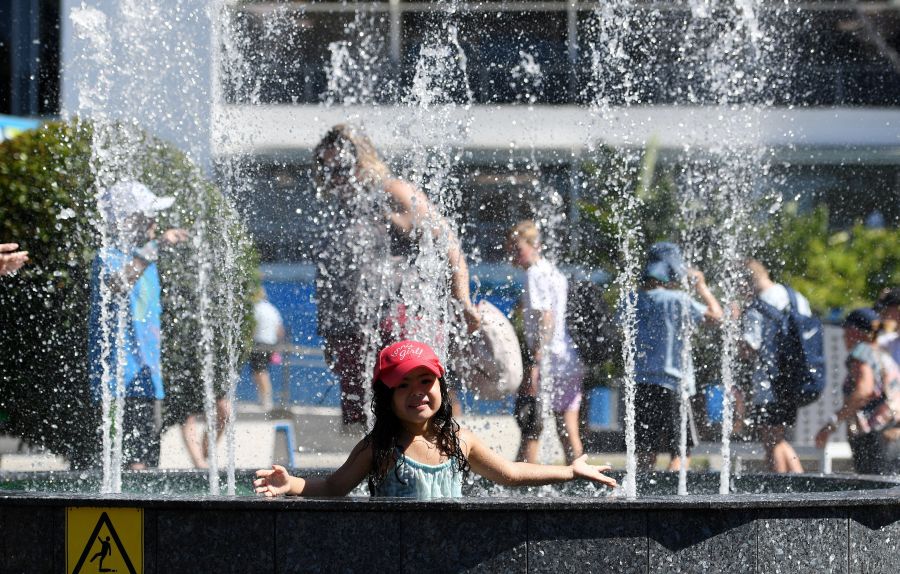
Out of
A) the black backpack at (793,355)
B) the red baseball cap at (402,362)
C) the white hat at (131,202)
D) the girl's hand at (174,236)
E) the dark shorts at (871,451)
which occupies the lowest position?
the dark shorts at (871,451)

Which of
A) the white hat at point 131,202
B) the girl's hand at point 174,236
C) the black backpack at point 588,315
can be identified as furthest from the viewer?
the black backpack at point 588,315

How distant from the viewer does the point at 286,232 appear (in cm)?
1565

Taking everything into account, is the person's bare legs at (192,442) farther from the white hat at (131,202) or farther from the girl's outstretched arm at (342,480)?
the girl's outstretched arm at (342,480)

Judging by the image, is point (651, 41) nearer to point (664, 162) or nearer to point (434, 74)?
point (664, 162)

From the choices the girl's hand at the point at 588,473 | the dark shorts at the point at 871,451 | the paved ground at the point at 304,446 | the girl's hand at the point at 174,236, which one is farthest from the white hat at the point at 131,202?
the dark shorts at the point at 871,451

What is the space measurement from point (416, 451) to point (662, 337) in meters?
3.68

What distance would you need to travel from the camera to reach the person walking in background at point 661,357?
718cm

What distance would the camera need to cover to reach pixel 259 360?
10.4 metres

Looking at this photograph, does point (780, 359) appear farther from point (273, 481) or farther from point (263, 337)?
point (273, 481)

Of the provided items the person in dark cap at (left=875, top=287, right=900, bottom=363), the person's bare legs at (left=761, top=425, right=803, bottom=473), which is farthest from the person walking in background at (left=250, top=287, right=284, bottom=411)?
the person in dark cap at (left=875, top=287, right=900, bottom=363)

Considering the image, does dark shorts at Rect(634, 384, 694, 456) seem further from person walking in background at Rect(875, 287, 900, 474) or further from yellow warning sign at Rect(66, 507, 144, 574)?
yellow warning sign at Rect(66, 507, 144, 574)

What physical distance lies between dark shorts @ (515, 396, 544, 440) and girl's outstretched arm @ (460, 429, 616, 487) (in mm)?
3279

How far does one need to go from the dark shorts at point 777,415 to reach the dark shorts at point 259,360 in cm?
386

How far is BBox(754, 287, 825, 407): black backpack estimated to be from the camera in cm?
758
